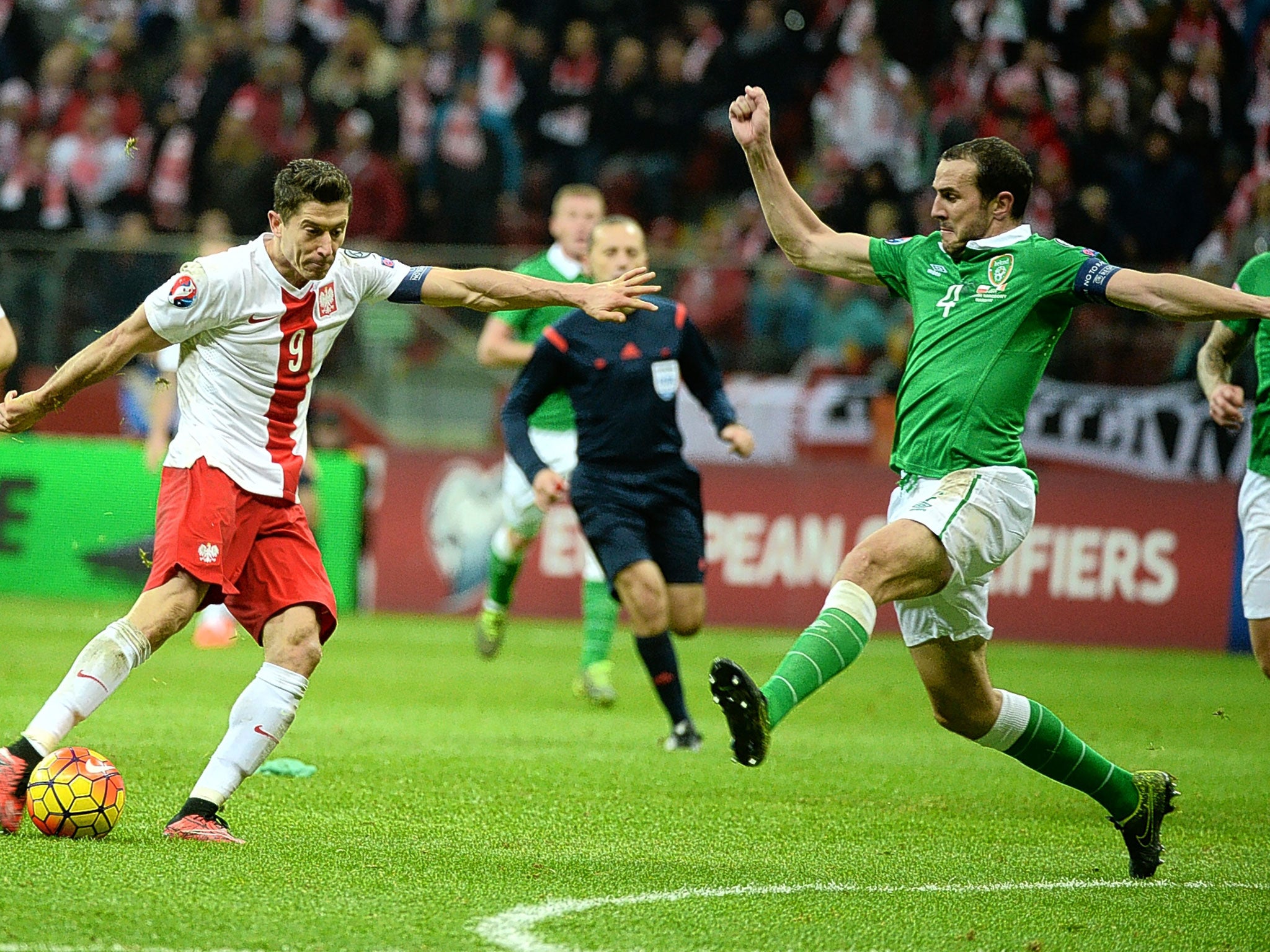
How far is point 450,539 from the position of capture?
570 inches

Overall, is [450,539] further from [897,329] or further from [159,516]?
[159,516]

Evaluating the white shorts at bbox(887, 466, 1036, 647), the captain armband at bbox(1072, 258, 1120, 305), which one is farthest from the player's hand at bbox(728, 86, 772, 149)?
the white shorts at bbox(887, 466, 1036, 647)

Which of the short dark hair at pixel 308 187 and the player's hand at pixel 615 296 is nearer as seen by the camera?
the short dark hair at pixel 308 187

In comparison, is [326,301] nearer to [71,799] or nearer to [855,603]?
[71,799]

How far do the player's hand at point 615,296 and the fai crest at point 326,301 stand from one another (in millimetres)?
801

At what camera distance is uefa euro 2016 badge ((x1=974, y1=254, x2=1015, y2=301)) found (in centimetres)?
529

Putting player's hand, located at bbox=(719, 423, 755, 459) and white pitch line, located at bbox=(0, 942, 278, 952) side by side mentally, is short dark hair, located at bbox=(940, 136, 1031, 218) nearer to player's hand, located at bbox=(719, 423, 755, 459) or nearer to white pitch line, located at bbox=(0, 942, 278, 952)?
player's hand, located at bbox=(719, 423, 755, 459)

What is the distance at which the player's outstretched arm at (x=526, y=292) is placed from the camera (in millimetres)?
5465

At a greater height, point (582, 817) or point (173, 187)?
point (173, 187)

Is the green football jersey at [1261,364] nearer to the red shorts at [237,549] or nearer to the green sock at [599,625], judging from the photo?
the red shorts at [237,549]

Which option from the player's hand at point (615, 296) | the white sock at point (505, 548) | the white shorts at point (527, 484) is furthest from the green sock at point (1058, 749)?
the white sock at point (505, 548)

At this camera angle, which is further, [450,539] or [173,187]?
[173,187]

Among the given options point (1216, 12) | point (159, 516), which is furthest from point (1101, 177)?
point (159, 516)

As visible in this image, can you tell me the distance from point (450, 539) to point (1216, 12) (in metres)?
8.22
